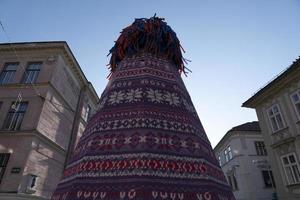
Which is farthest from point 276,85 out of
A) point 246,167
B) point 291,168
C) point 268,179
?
point 268,179

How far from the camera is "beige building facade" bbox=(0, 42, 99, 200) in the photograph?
9.66m

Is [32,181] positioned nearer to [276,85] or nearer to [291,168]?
[291,168]

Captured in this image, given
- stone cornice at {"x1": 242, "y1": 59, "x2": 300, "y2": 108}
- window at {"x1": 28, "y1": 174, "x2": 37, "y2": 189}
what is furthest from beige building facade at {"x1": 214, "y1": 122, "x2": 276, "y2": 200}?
window at {"x1": 28, "y1": 174, "x2": 37, "y2": 189}

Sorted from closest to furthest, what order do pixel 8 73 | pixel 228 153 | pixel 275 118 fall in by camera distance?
1. pixel 275 118
2. pixel 8 73
3. pixel 228 153

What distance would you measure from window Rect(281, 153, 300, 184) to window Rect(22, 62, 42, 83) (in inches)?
594

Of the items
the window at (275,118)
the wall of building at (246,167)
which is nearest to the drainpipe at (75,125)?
the window at (275,118)

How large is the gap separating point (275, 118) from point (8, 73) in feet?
55.0

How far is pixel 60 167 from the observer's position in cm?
1266

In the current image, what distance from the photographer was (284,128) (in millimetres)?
10680

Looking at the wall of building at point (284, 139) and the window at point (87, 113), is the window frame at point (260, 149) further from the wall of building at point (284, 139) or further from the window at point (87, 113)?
the window at point (87, 113)

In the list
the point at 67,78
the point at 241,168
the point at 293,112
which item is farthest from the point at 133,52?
the point at 241,168

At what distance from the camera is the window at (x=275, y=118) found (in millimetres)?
11300

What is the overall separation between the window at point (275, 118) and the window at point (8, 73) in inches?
636

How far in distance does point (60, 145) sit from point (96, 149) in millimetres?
12892
